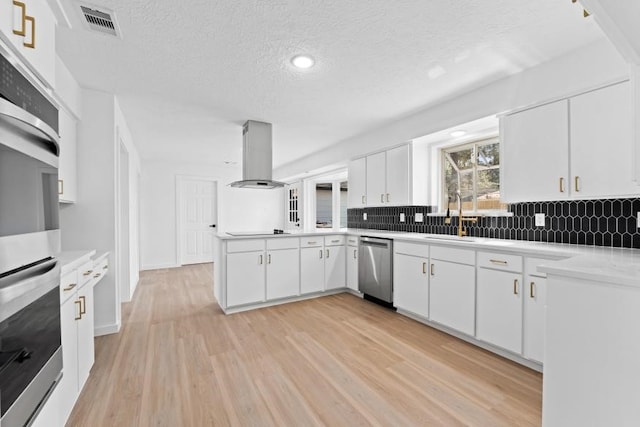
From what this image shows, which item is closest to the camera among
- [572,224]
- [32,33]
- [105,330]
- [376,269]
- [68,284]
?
[32,33]

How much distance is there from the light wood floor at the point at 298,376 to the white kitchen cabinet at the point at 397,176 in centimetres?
149

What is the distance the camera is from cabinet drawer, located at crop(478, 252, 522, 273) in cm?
221

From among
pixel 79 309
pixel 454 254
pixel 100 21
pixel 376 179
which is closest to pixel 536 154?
pixel 454 254

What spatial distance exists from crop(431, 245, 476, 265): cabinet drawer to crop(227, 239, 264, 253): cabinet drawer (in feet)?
6.53

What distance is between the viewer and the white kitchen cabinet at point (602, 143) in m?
1.92

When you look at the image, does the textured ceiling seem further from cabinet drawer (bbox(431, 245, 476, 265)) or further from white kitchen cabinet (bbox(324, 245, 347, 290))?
white kitchen cabinet (bbox(324, 245, 347, 290))

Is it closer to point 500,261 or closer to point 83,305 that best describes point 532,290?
point 500,261

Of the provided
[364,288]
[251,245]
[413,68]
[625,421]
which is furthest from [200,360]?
[413,68]

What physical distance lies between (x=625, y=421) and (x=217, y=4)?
8.88ft

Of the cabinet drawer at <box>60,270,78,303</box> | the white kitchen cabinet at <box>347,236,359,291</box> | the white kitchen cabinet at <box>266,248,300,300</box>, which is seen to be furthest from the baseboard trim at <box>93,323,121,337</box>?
the white kitchen cabinet at <box>347,236,359,291</box>

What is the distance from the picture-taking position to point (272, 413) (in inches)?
66.2

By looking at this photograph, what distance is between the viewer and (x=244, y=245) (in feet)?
11.3

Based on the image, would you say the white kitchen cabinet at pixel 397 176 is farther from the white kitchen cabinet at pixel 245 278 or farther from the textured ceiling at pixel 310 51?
the white kitchen cabinet at pixel 245 278

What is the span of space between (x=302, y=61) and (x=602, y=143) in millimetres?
2285
